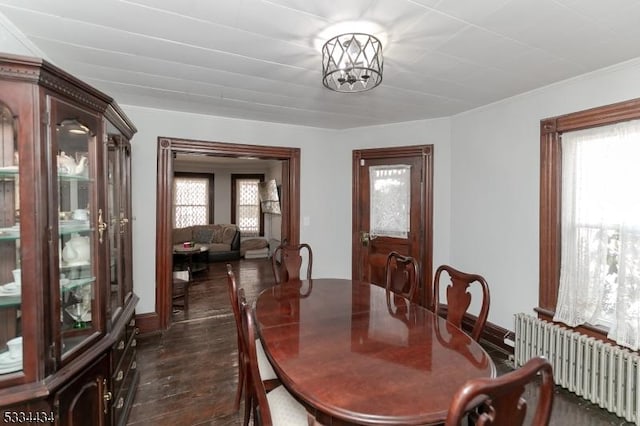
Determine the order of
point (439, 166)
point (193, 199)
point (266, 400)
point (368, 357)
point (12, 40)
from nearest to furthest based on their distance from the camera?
point (266, 400)
point (368, 357)
point (12, 40)
point (439, 166)
point (193, 199)

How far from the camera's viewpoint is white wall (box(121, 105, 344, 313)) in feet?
11.0

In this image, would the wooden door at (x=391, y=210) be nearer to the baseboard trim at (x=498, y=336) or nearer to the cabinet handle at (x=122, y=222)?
the baseboard trim at (x=498, y=336)

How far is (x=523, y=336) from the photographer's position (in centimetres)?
263

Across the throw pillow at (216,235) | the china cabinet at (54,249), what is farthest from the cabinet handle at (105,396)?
the throw pillow at (216,235)

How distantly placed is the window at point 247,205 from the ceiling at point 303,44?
5651 millimetres

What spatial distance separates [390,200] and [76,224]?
3232 mm

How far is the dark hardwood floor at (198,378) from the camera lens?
6.89 ft

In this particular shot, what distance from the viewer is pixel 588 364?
2.19 m

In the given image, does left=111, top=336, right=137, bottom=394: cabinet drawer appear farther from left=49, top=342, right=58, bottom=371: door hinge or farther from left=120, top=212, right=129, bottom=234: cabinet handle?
left=120, top=212, right=129, bottom=234: cabinet handle

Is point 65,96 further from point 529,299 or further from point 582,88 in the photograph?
point 529,299

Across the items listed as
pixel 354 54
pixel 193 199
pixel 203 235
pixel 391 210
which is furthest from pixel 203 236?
pixel 354 54

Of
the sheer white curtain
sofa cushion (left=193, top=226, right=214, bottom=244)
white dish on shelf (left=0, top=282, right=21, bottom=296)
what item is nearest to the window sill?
the sheer white curtain

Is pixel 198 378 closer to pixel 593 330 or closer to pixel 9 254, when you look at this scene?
pixel 9 254

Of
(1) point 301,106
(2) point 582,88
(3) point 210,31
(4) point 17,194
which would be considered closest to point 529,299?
(2) point 582,88
